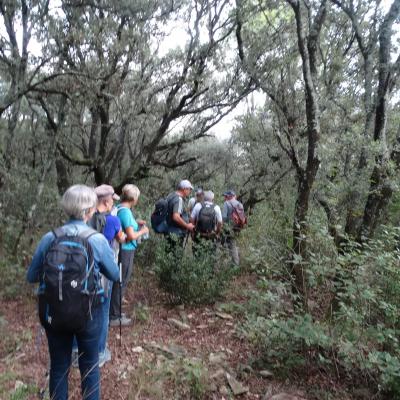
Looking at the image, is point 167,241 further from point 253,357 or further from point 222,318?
point 253,357

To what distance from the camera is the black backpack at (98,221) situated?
164 inches

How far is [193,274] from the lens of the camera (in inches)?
235

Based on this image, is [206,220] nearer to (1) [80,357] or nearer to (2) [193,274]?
(2) [193,274]

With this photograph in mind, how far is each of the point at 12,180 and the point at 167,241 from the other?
3.24m

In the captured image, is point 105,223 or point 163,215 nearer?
point 105,223

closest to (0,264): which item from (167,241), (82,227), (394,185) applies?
(167,241)

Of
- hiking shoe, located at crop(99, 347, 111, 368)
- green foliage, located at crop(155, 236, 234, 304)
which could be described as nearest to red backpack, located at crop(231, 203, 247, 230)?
green foliage, located at crop(155, 236, 234, 304)

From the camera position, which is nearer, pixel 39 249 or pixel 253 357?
pixel 39 249

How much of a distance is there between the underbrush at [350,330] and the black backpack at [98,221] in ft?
6.03

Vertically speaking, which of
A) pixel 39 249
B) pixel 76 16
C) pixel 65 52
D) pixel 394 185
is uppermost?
pixel 76 16

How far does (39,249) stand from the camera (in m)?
2.92

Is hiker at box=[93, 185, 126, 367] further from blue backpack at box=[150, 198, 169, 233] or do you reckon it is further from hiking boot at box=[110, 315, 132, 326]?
blue backpack at box=[150, 198, 169, 233]

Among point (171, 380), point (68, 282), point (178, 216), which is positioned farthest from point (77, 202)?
point (178, 216)

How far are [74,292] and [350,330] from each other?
2.79 m
